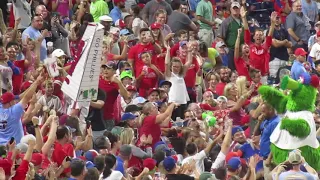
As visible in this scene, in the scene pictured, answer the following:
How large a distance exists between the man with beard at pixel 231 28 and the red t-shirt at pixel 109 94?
15.4ft

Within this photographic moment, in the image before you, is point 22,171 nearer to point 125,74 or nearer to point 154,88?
point 154,88

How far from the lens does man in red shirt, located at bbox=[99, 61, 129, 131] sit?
19.0m

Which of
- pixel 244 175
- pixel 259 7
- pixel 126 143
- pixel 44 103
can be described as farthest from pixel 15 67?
pixel 259 7

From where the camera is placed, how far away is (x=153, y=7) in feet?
78.8

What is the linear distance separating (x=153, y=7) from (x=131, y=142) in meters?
7.14

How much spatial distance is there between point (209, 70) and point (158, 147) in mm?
5838

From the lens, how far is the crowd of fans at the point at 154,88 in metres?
15.9

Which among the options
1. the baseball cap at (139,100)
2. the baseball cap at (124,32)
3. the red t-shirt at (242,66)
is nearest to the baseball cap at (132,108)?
the baseball cap at (139,100)

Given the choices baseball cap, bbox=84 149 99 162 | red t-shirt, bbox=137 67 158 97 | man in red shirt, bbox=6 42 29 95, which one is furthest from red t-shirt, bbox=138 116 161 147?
red t-shirt, bbox=137 67 158 97

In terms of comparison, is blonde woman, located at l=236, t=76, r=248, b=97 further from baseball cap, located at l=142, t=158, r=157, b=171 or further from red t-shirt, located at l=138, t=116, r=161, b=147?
baseball cap, located at l=142, t=158, r=157, b=171

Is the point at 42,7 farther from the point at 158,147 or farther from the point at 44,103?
the point at 158,147

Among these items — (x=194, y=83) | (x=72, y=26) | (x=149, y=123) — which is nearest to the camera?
(x=149, y=123)

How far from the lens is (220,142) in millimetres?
18188

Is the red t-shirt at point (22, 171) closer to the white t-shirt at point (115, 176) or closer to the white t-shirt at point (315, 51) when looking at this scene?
the white t-shirt at point (115, 176)
